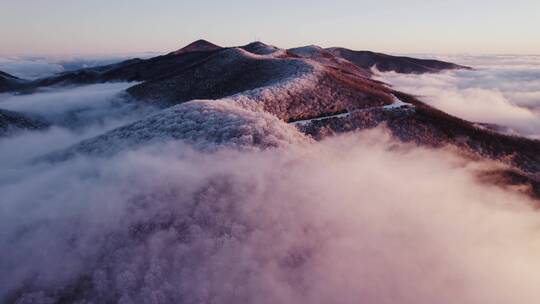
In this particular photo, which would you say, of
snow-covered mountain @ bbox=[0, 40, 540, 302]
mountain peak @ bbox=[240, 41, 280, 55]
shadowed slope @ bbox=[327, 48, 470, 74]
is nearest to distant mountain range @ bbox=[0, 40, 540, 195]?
snow-covered mountain @ bbox=[0, 40, 540, 302]

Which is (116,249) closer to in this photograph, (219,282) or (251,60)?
(219,282)

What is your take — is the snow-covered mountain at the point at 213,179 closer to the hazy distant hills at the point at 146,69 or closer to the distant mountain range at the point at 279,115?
the distant mountain range at the point at 279,115

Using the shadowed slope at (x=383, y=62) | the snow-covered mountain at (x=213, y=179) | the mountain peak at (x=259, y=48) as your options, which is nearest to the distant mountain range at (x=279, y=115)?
the snow-covered mountain at (x=213, y=179)

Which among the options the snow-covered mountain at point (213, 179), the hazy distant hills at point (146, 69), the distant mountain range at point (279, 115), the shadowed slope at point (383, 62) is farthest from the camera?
the shadowed slope at point (383, 62)

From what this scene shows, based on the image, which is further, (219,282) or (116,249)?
(116,249)

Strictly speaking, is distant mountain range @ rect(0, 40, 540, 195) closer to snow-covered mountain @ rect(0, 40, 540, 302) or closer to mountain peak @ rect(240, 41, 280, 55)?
snow-covered mountain @ rect(0, 40, 540, 302)

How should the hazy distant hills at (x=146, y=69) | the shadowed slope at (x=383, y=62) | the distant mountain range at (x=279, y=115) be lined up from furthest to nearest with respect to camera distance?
the shadowed slope at (x=383, y=62) < the hazy distant hills at (x=146, y=69) < the distant mountain range at (x=279, y=115)

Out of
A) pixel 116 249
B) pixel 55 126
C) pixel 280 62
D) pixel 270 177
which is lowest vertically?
pixel 55 126

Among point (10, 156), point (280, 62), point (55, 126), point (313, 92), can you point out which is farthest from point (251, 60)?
point (10, 156)
